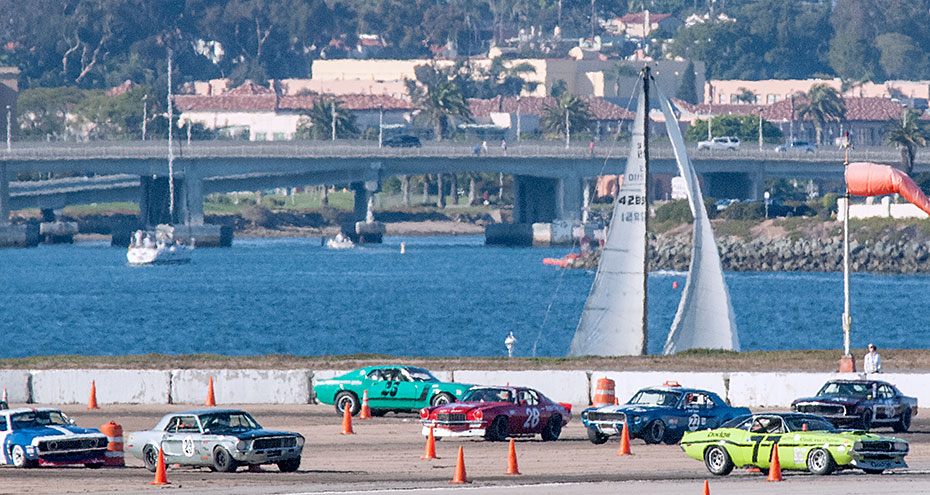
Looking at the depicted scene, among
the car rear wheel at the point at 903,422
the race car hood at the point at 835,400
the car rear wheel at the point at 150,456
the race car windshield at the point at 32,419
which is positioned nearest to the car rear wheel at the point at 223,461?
the car rear wheel at the point at 150,456

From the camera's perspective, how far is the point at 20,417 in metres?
33.8

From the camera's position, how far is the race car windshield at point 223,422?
33031 mm

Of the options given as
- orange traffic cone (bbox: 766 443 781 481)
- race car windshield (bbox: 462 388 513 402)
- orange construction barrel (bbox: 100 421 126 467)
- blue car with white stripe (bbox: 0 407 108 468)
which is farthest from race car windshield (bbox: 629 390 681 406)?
blue car with white stripe (bbox: 0 407 108 468)

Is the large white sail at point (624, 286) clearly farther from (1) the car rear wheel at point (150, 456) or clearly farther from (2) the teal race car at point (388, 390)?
(1) the car rear wheel at point (150, 456)

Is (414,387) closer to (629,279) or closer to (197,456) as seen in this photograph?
(197,456)

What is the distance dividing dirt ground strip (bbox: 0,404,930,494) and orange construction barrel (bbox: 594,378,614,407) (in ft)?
7.39

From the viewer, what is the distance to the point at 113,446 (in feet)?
112

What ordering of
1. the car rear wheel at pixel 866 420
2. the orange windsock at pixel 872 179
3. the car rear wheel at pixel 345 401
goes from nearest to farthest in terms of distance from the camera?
the car rear wheel at pixel 866 420 → the car rear wheel at pixel 345 401 → the orange windsock at pixel 872 179

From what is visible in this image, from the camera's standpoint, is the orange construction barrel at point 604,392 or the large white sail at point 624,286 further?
the large white sail at point 624,286

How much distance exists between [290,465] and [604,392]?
12.5 m

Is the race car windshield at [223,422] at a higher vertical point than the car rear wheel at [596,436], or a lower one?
higher

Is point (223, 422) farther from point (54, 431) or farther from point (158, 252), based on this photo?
point (158, 252)

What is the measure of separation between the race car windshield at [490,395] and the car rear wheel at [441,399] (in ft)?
9.02

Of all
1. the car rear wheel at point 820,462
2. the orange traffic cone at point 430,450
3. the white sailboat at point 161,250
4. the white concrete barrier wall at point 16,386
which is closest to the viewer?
the car rear wheel at point 820,462
